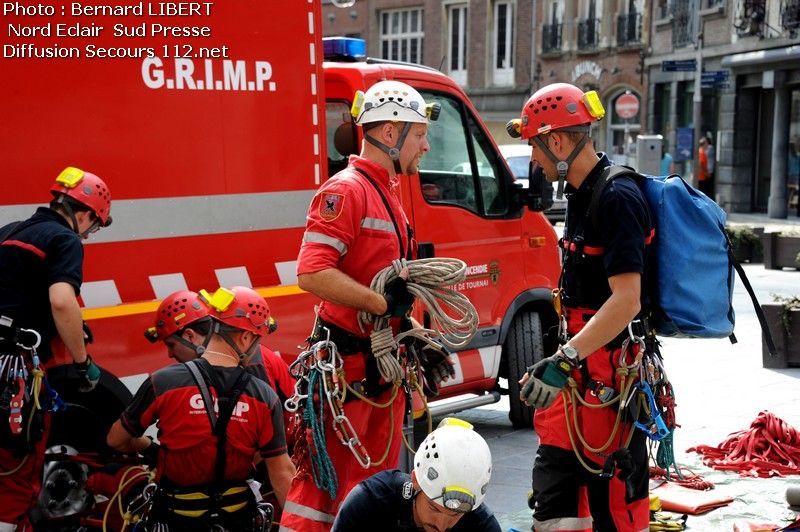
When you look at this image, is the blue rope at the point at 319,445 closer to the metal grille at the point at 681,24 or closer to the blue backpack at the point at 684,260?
the blue backpack at the point at 684,260

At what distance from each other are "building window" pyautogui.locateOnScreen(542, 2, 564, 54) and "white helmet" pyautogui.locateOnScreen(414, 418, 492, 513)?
37.8 m

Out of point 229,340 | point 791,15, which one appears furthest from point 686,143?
point 229,340

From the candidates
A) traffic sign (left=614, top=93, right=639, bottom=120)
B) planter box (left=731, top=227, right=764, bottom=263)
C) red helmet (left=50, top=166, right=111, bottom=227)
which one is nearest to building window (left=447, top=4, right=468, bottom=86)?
traffic sign (left=614, top=93, right=639, bottom=120)

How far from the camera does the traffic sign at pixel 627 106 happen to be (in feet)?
106

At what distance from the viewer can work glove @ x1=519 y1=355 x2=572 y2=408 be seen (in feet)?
14.0

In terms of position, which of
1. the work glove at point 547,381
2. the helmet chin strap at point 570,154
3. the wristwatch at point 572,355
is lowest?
the work glove at point 547,381

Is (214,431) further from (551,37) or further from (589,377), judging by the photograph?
(551,37)

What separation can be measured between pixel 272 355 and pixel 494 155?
2954 mm

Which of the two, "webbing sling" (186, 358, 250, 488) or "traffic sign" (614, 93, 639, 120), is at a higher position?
"traffic sign" (614, 93, 639, 120)

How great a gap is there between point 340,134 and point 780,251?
11926 millimetres

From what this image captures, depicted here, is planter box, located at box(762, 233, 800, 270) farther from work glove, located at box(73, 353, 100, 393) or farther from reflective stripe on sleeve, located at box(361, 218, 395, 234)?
work glove, located at box(73, 353, 100, 393)

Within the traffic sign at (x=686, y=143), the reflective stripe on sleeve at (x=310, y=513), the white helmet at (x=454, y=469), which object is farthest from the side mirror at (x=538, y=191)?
the traffic sign at (x=686, y=143)

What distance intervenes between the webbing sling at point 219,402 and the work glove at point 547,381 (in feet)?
4.10

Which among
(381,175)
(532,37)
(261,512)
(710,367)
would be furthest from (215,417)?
(532,37)
